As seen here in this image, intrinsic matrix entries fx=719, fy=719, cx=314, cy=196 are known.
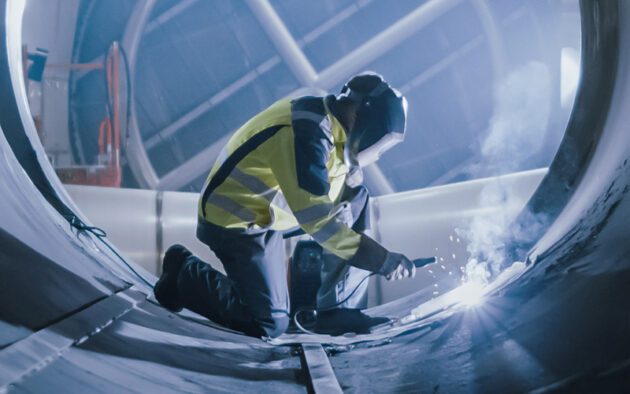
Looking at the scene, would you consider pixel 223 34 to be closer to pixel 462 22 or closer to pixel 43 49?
pixel 43 49

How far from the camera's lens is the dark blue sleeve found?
2.04 m

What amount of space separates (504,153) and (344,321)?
262 cm

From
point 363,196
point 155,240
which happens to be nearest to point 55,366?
point 363,196

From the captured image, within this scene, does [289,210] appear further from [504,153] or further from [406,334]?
[504,153]

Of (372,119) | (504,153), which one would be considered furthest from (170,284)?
(504,153)

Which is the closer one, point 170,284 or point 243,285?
point 243,285

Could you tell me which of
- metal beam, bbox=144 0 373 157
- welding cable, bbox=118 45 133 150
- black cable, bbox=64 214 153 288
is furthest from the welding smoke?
welding cable, bbox=118 45 133 150

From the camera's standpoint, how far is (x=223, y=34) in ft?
17.2

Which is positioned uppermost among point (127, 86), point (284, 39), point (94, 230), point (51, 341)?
point (284, 39)

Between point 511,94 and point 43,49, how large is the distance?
3.09 meters

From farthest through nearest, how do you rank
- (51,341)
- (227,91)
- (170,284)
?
1. (227,91)
2. (170,284)
3. (51,341)

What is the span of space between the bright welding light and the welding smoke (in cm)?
5

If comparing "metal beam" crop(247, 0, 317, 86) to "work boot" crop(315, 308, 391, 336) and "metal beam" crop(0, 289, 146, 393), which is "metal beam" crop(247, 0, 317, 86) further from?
"metal beam" crop(0, 289, 146, 393)

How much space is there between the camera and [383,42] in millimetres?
5039
